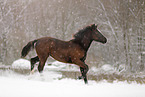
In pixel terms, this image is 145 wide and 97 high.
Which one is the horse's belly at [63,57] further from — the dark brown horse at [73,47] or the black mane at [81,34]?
the black mane at [81,34]

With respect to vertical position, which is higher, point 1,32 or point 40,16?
point 40,16

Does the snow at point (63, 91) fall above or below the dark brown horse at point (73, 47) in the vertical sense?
below

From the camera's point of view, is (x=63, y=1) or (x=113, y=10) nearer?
(x=113, y=10)

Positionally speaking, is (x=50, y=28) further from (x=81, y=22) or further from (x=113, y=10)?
(x=113, y=10)

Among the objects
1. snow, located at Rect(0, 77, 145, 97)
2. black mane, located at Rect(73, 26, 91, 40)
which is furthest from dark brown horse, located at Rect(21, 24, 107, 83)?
snow, located at Rect(0, 77, 145, 97)

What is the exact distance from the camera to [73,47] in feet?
19.0

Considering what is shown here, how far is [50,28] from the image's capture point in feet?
70.7

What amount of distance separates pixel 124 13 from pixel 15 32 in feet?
39.5

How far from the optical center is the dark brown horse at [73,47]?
5.70m

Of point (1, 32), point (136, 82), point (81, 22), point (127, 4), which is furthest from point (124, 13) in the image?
point (1, 32)

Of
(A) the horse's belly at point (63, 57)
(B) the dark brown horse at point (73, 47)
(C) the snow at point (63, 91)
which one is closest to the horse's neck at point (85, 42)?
(B) the dark brown horse at point (73, 47)

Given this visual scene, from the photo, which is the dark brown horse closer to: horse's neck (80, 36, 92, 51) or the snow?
horse's neck (80, 36, 92, 51)

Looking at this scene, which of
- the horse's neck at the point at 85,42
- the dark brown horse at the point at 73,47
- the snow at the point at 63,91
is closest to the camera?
the snow at the point at 63,91

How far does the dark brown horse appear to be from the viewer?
18.7 ft
